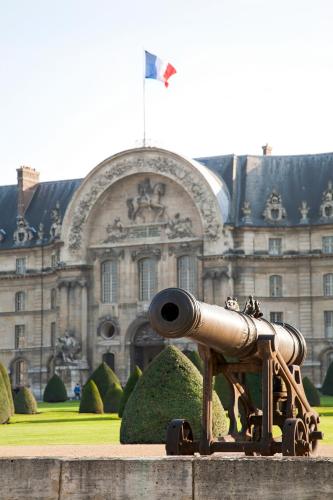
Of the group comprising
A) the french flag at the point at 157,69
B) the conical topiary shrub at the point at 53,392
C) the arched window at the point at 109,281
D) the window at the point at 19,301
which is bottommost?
the conical topiary shrub at the point at 53,392

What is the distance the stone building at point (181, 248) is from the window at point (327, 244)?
2.3 inches

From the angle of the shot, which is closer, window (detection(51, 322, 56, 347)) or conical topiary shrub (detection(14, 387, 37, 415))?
conical topiary shrub (detection(14, 387, 37, 415))

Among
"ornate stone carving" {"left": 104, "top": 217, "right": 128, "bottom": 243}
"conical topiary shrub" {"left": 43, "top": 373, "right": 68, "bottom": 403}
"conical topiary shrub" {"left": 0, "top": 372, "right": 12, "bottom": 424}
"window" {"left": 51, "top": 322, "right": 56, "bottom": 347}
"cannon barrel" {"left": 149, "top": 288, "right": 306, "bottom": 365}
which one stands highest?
"ornate stone carving" {"left": 104, "top": 217, "right": 128, "bottom": 243}

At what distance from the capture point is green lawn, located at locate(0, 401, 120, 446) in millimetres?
30781

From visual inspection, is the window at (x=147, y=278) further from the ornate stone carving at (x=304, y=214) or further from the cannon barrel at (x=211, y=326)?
the cannon barrel at (x=211, y=326)

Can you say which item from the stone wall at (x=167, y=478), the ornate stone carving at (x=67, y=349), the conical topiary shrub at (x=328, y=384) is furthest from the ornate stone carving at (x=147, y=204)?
the stone wall at (x=167, y=478)

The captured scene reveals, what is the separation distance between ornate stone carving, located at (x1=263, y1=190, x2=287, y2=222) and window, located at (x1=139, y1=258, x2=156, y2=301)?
7.41m

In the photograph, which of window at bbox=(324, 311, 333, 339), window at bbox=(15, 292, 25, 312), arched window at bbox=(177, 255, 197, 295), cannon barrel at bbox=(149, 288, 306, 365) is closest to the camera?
cannon barrel at bbox=(149, 288, 306, 365)

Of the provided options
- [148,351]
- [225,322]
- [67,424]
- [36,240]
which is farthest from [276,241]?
[225,322]

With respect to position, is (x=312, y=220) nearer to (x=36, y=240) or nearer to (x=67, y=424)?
(x=36, y=240)

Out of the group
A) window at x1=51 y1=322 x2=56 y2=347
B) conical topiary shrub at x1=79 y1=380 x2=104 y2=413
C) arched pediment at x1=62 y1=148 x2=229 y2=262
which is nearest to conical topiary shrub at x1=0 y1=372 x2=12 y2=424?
conical topiary shrub at x1=79 y1=380 x2=104 y2=413

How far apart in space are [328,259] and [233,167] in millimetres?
8393

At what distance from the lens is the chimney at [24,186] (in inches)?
3127

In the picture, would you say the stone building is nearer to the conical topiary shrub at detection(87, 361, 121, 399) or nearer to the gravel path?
the conical topiary shrub at detection(87, 361, 121, 399)
